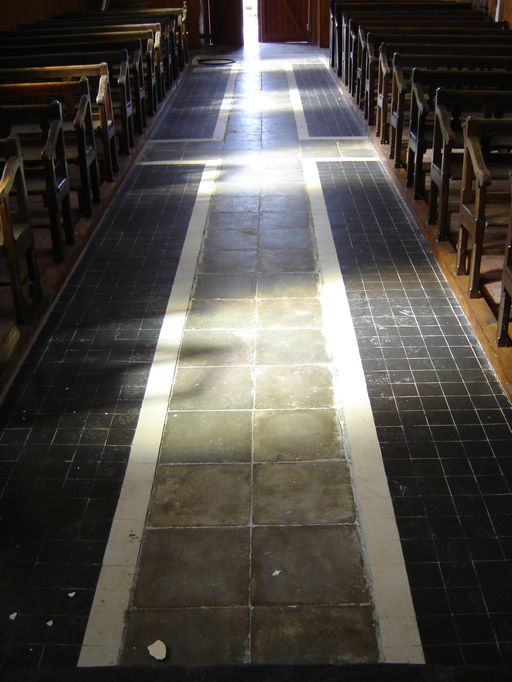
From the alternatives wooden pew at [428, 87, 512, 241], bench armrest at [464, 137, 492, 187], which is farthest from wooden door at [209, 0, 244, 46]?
bench armrest at [464, 137, 492, 187]

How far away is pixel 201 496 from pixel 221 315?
1.78 m

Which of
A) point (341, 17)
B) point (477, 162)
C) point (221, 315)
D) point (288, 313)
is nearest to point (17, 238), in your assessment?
point (221, 315)

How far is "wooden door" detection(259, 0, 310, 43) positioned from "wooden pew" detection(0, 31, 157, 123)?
895 cm

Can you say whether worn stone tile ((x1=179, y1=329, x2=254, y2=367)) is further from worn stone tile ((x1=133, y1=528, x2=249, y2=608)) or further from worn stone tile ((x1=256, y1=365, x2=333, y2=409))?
worn stone tile ((x1=133, y1=528, x2=249, y2=608))

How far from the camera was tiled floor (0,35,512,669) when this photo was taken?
2699 millimetres

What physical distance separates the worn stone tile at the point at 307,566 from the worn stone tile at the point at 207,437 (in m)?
0.55

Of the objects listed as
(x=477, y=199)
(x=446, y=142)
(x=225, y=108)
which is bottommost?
(x=225, y=108)

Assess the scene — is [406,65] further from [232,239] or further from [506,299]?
[506,299]

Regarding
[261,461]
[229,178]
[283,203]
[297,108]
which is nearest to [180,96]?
[297,108]

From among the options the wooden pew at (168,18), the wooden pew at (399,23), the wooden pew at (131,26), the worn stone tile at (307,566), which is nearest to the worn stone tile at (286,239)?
the worn stone tile at (307,566)

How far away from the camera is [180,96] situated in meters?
12.0

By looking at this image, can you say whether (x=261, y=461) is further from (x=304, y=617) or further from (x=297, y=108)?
(x=297, y=108)

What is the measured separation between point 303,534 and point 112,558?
718mm

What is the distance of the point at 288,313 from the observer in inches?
193
